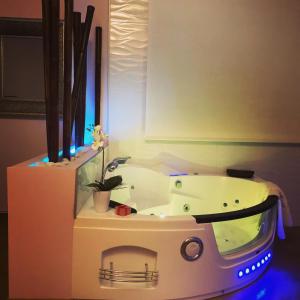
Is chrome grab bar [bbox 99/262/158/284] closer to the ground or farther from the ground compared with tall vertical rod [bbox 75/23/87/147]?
closer to the ground

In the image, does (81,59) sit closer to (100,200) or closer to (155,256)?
(100,200)

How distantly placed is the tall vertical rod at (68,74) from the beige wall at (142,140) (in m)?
1.04

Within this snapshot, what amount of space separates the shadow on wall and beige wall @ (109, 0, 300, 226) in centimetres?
71

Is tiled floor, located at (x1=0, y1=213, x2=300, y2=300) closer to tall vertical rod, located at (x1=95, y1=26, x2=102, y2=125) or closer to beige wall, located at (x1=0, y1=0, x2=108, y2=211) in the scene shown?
beige wall, located at (x1=0, y1=0, x2=108, y2=211)


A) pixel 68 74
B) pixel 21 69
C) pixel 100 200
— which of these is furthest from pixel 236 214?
pixel 21 69

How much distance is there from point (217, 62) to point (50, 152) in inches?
75.0

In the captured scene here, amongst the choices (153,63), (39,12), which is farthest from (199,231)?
(39,12)

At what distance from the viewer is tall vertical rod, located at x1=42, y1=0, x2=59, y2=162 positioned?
1689mm

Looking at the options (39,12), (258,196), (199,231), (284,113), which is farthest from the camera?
(284,113)

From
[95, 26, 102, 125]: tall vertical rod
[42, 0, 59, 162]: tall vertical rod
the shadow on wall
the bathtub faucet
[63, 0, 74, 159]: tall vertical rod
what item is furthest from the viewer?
the shadow on wall

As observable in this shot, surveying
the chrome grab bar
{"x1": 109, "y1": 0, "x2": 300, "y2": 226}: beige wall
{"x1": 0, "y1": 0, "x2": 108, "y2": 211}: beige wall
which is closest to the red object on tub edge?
the chrome grab bar

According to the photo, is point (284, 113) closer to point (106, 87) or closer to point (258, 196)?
point (258, 196)

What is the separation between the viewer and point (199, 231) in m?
1.75

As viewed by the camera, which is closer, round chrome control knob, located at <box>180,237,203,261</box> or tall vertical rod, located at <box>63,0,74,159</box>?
round chrome control knob, located at <box>180,237,203,261</box>
